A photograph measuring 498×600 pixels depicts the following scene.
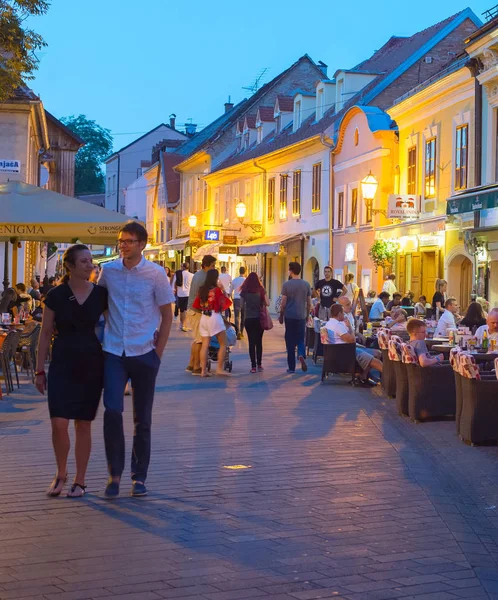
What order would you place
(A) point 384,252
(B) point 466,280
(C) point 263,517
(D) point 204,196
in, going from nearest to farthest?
(C) point 263,517, (B) point 466,280, (A) point 384,252, (D) point 204,196

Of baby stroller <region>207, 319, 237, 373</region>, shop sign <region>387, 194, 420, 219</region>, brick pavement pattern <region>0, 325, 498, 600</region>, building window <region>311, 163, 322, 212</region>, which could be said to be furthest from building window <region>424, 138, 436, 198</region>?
brick pavement pattern <region>0, 325, 498, 600</region>

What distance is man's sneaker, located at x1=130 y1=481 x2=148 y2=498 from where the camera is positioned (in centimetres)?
689

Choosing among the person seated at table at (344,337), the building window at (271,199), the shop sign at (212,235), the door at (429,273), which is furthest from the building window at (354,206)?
the person seated at table at (344,337)

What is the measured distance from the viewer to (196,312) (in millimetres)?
15742

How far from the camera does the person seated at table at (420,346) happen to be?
10.9 m

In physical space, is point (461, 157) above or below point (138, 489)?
above

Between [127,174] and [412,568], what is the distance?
8118cm

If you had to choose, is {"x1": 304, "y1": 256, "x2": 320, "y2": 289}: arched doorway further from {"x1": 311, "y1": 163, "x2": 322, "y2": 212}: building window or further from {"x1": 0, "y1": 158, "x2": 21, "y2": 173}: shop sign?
{"x1": 0, "y1": 158, "x2": 21, "y2": 173}: shop sign

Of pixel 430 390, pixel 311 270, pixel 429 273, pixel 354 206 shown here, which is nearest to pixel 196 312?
pixel 430 390

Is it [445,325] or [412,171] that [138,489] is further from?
[412,171]

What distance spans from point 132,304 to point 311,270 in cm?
3417

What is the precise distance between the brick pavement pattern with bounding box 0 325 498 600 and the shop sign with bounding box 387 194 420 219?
1855 centimetres

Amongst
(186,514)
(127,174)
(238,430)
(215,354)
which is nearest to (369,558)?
(186,514)

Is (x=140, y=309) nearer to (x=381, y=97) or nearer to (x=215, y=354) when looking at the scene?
(x=215, y=354)
